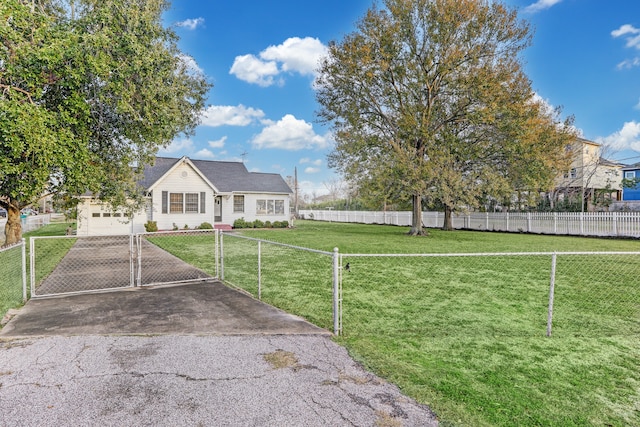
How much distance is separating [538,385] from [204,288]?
5976 millimetres

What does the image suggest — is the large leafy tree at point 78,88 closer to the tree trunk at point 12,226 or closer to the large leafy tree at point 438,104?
the tree trunk at point 12,226

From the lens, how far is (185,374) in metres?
3.46

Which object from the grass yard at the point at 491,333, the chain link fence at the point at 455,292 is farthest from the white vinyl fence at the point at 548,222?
the grass yard at the point at 491,333

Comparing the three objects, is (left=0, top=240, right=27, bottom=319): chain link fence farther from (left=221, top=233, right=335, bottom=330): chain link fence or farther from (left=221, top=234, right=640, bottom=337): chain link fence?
(left=221, top=234, right=640, bottom=337): chain link fence

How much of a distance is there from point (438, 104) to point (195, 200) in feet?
51.8

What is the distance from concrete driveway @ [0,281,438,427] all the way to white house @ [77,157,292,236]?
12.2 metres

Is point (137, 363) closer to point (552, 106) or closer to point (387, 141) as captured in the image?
point (387, 141)

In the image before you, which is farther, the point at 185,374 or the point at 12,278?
the point at 12,278

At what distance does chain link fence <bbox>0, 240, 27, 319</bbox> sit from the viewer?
6.12 m

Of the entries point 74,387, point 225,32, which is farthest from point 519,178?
point 74,387

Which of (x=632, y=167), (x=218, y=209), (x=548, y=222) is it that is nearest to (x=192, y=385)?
(x=548, y=222)

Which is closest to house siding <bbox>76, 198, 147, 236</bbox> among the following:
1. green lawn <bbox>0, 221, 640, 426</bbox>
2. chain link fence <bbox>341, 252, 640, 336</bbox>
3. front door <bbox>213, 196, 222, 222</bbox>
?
front door <bbox>213, 196, 222, 222</bbox>

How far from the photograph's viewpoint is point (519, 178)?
2039cm

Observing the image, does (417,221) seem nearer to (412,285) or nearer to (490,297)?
(412,285)
